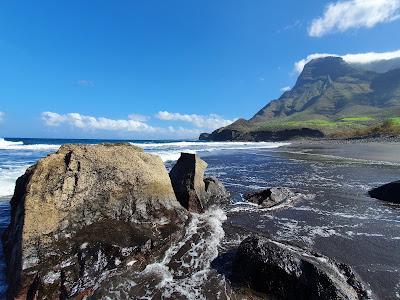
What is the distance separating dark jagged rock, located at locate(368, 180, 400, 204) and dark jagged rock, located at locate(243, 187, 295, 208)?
13.6ft

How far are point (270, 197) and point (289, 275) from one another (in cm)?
805

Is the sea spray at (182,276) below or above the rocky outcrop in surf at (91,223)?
below

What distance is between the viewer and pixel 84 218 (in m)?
9.20

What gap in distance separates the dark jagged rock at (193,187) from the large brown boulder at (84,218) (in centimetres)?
135

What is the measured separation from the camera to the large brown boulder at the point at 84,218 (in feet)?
24.4

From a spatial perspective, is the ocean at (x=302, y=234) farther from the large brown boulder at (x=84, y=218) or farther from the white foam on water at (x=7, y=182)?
the large brown boulder at (x=84, y=218)

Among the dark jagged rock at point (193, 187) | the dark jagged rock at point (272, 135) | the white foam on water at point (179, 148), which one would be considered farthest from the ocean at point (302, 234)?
the dark jagged rock at point (272, 135)

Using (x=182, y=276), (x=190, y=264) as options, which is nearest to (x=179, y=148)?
(x=190, y=264)

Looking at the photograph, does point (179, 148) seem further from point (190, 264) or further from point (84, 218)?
point (190, 264)

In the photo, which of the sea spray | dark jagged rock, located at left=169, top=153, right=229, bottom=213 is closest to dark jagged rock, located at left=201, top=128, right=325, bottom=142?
dark jagged rock, located at left=169, top=153, right=229, bottom=213

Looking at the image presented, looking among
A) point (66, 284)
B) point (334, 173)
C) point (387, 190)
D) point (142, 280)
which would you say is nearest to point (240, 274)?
point (142, 280)

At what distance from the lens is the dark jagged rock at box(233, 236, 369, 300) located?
21.2ft

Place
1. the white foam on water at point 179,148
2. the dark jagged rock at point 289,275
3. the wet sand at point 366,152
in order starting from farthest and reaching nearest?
the white foam on water at point 179,148 < the wet sand at point 366,152 < the dark jagged rock at point 289,275

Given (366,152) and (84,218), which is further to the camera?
(366,152)
